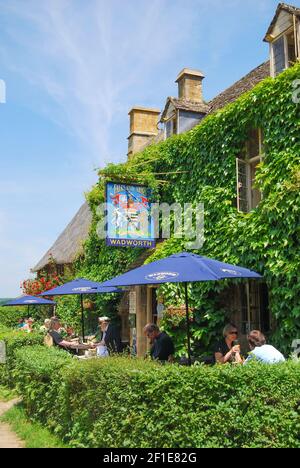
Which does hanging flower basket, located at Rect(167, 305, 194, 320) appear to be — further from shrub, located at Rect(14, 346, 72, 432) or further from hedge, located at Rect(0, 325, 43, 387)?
shrub, located at Rect(14, 346, 72, 432)

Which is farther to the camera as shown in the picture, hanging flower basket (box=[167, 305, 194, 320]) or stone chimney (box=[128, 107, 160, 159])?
stone chimney (box=[128, 107, 160, 159])

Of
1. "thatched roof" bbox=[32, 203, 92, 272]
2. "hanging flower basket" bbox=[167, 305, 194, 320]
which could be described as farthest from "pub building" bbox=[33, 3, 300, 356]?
"thatched roof" bbox=[32, 203, 92, 272]

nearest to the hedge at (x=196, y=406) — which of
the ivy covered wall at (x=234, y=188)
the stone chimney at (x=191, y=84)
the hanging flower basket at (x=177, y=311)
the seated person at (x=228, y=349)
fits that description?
the seated person at (x=228, y=349)

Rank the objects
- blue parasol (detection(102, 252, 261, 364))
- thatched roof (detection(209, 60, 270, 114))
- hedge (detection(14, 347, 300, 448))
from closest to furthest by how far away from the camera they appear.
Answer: hedge (detection(14, 347, 300, 448)) < blue parasol (detection(102, 252, 261, 364)) < thatched roof (detection(209, 60, 270, 114))

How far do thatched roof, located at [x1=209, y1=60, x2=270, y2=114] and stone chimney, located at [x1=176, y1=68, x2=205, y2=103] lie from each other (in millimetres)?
1203

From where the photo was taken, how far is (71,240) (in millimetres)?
24516

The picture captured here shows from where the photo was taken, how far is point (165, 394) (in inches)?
203

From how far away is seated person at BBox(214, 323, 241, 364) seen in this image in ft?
23.7

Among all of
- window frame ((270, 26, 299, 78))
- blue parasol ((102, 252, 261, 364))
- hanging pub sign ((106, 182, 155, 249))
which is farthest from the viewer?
hanging pub sign ((106, 182, 155, 249))

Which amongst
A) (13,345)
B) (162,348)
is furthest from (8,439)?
(13,345)

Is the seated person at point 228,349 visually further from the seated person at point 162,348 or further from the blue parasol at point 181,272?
the seated person at point 162,348

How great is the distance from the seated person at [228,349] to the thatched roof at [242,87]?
7.33 meters

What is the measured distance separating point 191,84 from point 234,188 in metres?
7.27

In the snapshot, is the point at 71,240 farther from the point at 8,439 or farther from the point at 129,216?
the point at 8,439
